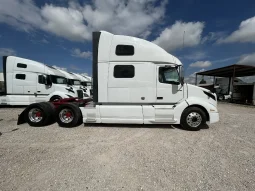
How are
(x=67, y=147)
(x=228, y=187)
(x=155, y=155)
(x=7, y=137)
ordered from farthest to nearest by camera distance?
(x=7, y=137) → (x=67, y=147) → (x=155, y=155) → (x=228, y=187)

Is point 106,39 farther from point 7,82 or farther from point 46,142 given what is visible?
point 7,82

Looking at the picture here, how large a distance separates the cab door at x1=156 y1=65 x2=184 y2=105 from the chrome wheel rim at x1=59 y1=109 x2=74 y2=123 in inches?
138

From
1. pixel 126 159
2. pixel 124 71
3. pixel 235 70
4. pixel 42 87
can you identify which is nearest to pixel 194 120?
pixel 126 159

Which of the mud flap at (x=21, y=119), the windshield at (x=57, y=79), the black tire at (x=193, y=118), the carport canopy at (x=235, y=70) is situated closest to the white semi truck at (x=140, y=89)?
the black tire at (x=193, y=118)

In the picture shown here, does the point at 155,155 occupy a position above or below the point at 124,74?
below

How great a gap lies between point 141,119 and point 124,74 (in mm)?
1830

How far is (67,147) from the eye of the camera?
10.6 feet

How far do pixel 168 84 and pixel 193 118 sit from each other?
154 centimetres

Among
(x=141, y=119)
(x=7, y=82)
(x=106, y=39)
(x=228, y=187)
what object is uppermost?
(x=106, y=39)

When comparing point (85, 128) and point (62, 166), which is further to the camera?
point (85, 128)

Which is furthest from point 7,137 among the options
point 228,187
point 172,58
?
point 172,58

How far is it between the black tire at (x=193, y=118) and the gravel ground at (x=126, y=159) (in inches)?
9.6

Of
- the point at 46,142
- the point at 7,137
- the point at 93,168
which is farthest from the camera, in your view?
the point at 7,137

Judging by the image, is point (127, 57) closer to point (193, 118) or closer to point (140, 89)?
point (140, 89)
